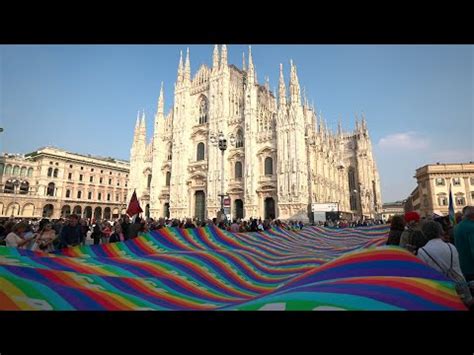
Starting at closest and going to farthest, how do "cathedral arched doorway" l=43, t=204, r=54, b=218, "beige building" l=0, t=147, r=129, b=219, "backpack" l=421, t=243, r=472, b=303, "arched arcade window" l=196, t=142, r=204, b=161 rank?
"backpack" l=421, t=243, r=472, b=303, "arched arcade window" l=196, t=142, r=204, b=161, "beige building" l=0, t=147, r=129, b=219, "cathedral arched doorway" l=43, t=204, r=54, b=218

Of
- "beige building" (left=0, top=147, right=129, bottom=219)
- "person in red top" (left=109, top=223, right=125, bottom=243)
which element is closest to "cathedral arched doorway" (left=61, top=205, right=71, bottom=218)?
"beige building" (left=0, top=147, right=129, bottom=219)

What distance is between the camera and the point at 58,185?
4247 centimetres

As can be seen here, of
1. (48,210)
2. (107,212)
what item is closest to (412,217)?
(48,210)

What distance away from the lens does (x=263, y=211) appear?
90.7ft

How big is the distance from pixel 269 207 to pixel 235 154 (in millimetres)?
7119

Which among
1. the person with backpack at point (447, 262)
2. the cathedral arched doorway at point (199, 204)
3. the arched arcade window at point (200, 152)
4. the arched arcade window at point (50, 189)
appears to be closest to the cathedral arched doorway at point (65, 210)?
the arched arcade window at point (50, 189)

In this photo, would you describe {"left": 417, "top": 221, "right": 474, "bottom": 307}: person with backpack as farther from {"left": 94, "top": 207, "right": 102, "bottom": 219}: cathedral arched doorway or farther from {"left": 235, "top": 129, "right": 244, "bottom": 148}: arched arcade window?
{"left": 94, "top": 207, "right": 102, "bottom": 219}: cathedral arched doorway

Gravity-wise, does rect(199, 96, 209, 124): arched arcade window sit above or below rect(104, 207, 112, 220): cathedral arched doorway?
above

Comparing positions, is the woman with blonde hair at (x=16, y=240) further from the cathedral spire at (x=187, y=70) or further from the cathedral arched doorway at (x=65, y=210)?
the cathedral arched doorway at (x=65, y=210)

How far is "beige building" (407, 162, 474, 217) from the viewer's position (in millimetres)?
39188

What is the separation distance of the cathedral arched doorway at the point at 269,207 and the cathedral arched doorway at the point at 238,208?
9.70 ft

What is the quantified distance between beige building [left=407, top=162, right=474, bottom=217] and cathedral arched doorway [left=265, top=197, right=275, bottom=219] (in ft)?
87.0
